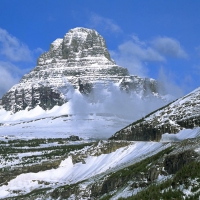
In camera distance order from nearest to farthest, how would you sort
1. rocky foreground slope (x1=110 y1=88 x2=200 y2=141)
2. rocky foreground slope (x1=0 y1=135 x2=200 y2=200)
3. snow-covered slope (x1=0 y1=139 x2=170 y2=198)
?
rocky foreground slope (x1=0 y1=135 x2=200 y2=200) < snow-covered slope (x1=0 y1=139 x2=170 y2=198) < rocky foreground slope (x1=110 y1=88 x2=200 y2=141)

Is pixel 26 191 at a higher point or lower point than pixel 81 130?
lower

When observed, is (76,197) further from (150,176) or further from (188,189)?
(188,189)

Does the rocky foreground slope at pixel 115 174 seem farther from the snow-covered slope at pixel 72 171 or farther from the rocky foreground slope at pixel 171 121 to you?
the rocky foreground slope at pixel 171 121

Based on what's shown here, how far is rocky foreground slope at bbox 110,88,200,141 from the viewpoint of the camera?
174 feet

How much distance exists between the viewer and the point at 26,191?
52000mm

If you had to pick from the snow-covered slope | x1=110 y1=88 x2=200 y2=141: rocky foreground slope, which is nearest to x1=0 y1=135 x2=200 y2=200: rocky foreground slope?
the snow-covered slope

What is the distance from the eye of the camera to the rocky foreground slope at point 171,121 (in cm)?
5319

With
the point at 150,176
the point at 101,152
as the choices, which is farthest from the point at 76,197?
the point at 101,152

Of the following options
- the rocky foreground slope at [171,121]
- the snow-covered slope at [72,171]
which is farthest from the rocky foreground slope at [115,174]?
the rocky foreground slope at [171,121]

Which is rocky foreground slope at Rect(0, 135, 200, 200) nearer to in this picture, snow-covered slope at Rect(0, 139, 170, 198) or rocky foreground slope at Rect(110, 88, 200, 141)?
snow-covered slope at Rect(0, 139, 170, 198)

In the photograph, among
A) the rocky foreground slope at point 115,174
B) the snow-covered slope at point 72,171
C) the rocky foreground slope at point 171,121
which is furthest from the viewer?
the rocky foreground slope at point 171,121

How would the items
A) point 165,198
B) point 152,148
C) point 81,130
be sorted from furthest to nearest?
point 81,130, point 152,148, point 165,198

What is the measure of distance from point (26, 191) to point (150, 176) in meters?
27.1

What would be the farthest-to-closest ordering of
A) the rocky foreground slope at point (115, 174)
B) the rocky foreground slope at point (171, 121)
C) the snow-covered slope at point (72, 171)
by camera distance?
the rocky foreground slope at point (171, 121) → the snow-covered slope at point (72, 171) → the rocky foreground slope at point (115, 174)
